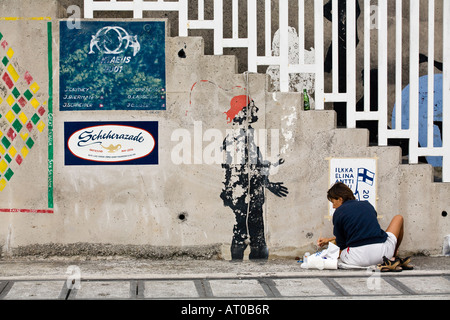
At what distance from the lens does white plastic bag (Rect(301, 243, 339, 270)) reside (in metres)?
8.21

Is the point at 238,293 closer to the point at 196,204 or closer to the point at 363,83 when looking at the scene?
the point at 196,204

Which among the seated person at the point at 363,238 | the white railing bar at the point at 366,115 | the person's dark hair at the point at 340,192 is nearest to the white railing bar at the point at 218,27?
the white railing bar at the point at 366,115

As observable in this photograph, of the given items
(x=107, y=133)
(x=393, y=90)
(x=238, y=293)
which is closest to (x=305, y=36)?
(x=393, y=90)

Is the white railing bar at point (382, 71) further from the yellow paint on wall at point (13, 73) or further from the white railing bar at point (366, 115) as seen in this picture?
the yellow paint on wall at point (13, 73)

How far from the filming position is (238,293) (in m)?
7.14

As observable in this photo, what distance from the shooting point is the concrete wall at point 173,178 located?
881 centimetres

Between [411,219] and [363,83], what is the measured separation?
5.86 feet

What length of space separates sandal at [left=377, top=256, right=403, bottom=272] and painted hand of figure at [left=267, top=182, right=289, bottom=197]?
4.84 ft

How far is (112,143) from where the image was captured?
887 cm

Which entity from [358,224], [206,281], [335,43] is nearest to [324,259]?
[358,224]

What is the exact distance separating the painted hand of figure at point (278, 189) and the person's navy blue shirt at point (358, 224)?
2.74 feet

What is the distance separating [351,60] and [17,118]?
162 inches

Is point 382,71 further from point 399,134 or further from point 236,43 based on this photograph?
point 236,43

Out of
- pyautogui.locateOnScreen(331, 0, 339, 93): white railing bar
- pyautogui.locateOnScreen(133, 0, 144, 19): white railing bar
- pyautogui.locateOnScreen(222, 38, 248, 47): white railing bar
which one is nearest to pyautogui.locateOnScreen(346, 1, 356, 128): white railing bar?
pyautogui.locateOnScreen(331, 0, 339, 93): white railing bar
